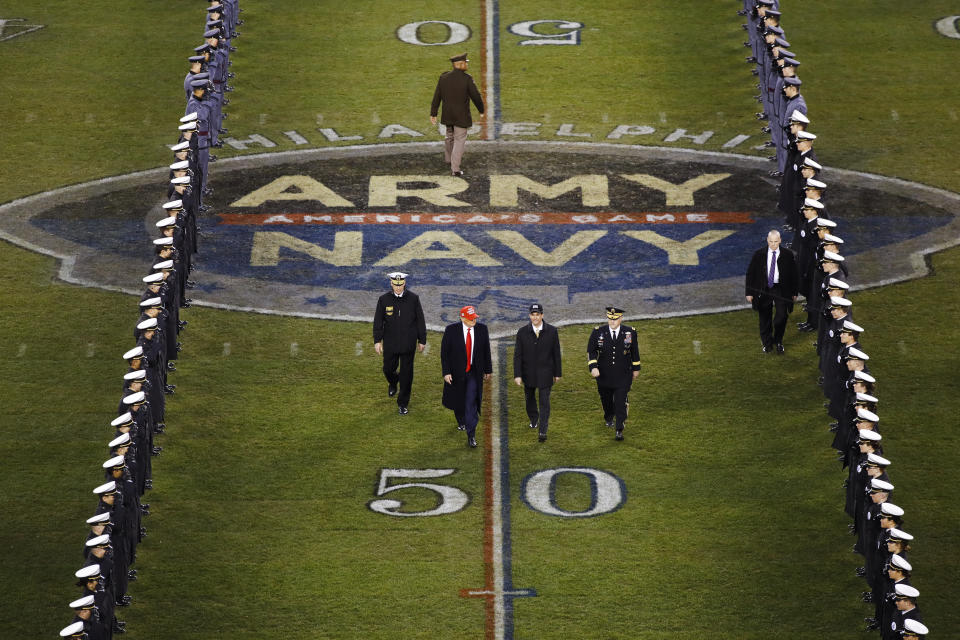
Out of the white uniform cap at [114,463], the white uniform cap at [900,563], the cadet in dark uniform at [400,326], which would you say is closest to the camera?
the white uniform cap at [900,563]

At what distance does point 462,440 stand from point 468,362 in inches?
43.6

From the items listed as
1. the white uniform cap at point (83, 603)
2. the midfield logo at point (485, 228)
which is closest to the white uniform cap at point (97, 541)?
the white uniform cap at point (83, 603)

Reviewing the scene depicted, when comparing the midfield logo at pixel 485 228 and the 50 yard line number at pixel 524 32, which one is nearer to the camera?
the midfield logo at pixel 485 228

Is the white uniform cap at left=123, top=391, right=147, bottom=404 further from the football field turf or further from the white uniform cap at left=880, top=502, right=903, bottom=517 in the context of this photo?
the white uniform cap at left=880, top=502, right=903, bottom=517

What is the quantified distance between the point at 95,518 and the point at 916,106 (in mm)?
22155

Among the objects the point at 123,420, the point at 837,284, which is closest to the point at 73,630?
the point at 123,420

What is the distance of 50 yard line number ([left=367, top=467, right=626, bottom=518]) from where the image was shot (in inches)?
919

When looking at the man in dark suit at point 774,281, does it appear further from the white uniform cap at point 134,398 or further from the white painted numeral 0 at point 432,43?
the white painted numeral 0 at point 432,43

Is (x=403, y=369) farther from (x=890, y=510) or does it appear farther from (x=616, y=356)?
(x=890, y=510)

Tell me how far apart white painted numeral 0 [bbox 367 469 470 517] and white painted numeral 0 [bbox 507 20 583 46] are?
18467 millimetres

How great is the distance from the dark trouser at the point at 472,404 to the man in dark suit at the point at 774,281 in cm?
470

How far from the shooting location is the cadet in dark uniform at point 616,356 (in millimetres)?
24562

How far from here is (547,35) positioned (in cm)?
4134

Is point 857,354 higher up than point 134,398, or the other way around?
point 857,354
